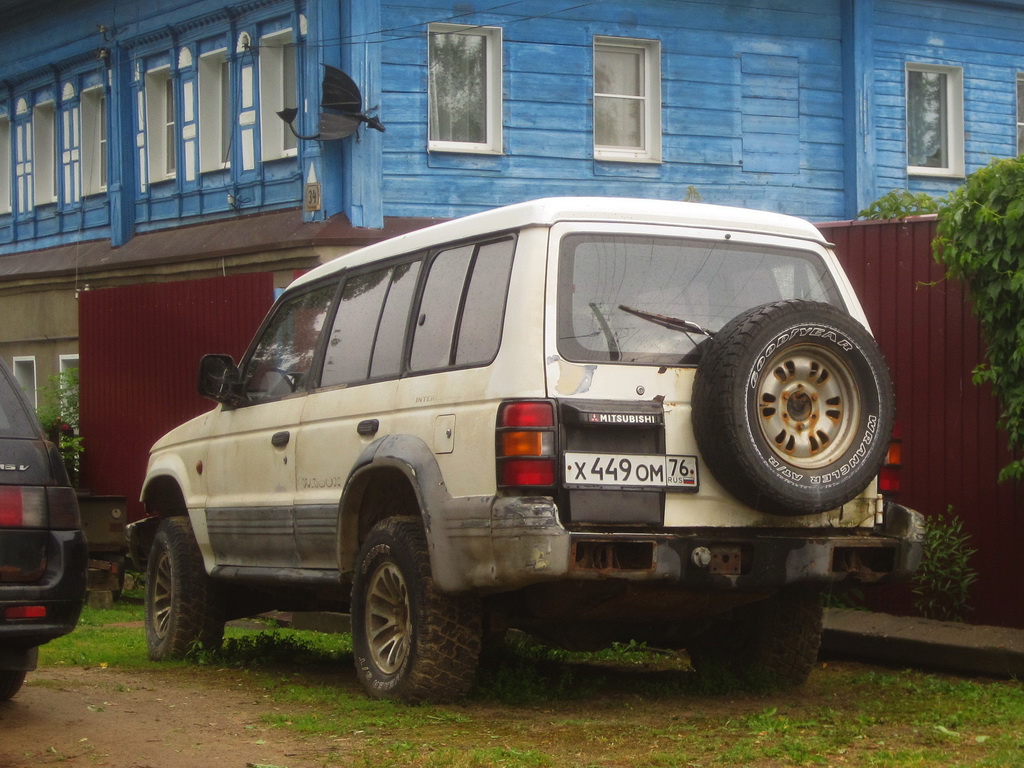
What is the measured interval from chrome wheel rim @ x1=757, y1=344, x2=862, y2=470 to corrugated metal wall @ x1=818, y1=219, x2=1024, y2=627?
2.45 meters

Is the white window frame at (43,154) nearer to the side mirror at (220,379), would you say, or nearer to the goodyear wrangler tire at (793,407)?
the side mirror at (220,379)

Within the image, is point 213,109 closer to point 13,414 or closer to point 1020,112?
point 1020,112

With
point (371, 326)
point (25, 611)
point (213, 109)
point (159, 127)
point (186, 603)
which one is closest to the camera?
point (25, 611)

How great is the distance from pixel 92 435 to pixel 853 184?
349 inches

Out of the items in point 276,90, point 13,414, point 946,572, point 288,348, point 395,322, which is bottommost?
point 946,572

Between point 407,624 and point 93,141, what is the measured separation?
1538cm

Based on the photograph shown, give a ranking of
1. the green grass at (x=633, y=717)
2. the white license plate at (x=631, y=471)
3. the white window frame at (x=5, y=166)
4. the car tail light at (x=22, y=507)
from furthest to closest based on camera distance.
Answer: the white window frame at (x=5, y=166) < the car tail light at (x=22, y=507) < the white license plate at (x=631, y=471) < the green grass at (x=633, y=717)

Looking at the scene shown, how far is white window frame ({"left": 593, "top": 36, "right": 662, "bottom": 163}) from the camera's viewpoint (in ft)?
58.0

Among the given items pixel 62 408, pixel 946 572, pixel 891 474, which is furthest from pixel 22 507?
pixel 62 408

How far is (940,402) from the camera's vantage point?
9094mm

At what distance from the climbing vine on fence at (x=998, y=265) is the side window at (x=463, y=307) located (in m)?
2.68

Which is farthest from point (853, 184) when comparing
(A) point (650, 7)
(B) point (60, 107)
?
(B) point (60, 107)

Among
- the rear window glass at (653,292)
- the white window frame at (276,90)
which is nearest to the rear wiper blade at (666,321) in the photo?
the rear window glass at (653,292)

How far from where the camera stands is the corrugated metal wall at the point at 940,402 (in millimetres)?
8773
